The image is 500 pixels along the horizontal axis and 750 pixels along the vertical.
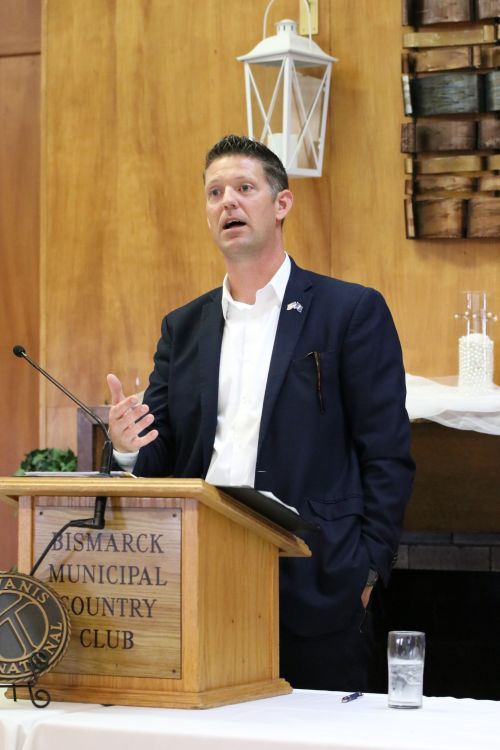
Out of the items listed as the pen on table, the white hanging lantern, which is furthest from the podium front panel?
the white hanging lantern

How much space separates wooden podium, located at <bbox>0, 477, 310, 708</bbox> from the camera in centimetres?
184

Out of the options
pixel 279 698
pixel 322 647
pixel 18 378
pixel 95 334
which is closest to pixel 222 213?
pixel 322 647

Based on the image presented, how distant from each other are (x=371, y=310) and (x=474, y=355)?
138 centimetres

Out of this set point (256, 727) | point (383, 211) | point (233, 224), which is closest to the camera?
point (256, 727)

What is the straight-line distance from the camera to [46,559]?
1966mm

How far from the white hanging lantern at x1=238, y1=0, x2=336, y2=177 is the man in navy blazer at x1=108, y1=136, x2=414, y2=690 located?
4.49 ft

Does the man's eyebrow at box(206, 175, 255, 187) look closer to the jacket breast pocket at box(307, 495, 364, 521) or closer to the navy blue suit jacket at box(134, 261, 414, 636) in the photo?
the navy blue suit jacket at box(134, 261, 414, 636)

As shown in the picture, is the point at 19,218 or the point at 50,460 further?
the point at 19,218

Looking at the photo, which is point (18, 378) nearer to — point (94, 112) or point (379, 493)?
point (94, 112)

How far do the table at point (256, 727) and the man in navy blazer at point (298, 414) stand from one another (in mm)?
644

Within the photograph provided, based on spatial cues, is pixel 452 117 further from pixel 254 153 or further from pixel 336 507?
pixel 336 507

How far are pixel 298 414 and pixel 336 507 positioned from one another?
0.21 meters

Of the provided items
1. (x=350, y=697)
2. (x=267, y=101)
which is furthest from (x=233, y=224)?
(x=267, y=101)

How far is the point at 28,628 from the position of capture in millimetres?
1832
